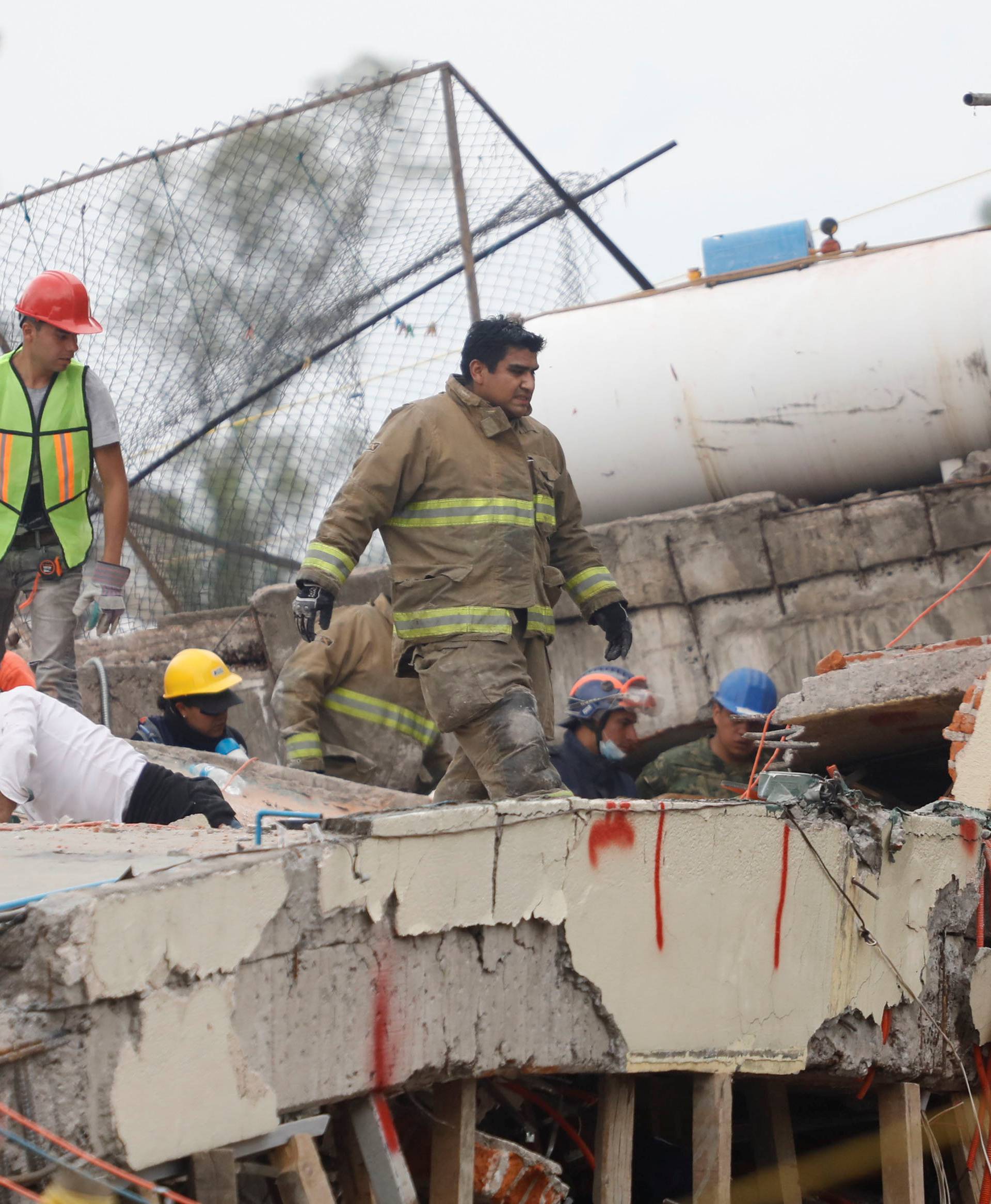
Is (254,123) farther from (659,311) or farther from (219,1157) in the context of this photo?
(219,1157)

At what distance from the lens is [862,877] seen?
12.2 feet

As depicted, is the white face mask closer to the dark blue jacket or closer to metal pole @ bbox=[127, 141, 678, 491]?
the dark blue jacket

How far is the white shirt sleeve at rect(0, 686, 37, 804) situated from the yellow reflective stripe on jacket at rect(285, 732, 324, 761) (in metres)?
2.14

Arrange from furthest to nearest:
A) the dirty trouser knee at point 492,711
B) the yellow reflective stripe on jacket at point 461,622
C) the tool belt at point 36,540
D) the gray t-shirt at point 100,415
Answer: the gray t-shirt at point 100,415, the tool belt at point 36,540, the yellow reflective stripe on jacket at point 461,622, the dirty trouser knee at point 492,711

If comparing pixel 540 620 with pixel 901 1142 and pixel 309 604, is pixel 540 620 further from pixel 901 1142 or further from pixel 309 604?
pixel 901 1142

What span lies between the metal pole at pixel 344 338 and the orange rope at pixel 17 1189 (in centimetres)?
491

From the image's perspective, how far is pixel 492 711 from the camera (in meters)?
4.38

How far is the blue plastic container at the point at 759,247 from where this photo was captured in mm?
7336

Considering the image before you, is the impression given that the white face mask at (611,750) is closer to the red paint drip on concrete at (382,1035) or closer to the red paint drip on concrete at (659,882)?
the red paint drip on concrete at (659,882)

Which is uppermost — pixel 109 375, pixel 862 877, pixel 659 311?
pixel 659 311

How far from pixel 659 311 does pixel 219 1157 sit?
560cm

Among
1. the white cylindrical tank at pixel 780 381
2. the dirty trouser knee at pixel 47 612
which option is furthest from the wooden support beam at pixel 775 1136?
the white cylindrical tank at pixel 780 381

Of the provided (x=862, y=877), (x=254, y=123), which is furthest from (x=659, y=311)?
(x=862, y=877)

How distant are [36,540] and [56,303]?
771 millimetres
